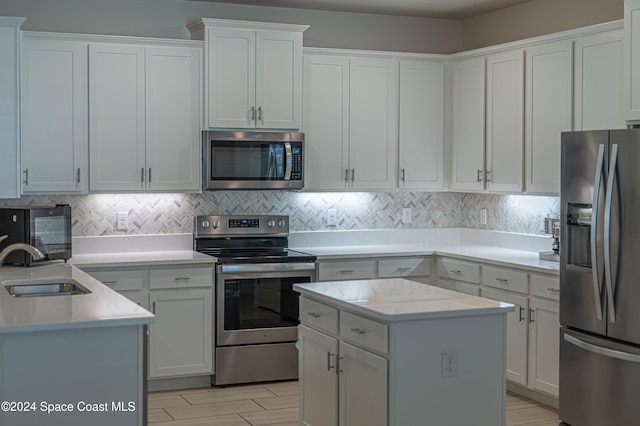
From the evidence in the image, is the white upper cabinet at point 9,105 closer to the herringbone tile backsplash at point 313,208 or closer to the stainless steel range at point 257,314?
the herringbone tile backsplash at point 313,208

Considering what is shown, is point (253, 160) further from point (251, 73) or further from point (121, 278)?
point (121, 278)

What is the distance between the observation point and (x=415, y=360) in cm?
333

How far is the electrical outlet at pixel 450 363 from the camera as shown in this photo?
3379 mm

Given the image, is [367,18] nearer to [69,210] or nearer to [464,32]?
[464,32]

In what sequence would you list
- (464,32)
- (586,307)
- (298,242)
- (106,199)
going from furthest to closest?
(464,32) → (298,242) → (106,199) → (586,307)

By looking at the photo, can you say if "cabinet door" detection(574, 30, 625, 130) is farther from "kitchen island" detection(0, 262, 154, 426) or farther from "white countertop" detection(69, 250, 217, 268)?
"kitchen island" detection(0, 262, 154, 426)

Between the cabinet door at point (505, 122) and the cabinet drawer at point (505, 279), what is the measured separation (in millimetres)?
621

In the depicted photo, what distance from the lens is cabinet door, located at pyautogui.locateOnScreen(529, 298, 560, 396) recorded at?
4.96 m

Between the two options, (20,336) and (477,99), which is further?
(477,99)

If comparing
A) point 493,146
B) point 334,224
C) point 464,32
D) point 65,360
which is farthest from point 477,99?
point 65,360

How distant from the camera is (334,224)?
21.4 ft

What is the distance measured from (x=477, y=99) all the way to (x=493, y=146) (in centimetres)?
43

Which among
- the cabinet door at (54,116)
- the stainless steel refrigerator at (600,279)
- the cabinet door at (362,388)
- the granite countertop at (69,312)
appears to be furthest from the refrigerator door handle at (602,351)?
the cabinet door at (54,116)

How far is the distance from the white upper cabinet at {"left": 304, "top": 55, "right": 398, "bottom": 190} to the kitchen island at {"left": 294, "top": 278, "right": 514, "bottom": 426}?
251 centimetres
